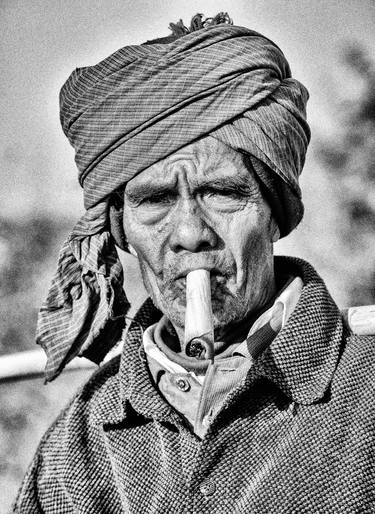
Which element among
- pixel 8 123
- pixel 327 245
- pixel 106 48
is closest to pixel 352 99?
pixel 327 245

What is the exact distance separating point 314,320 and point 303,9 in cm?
256

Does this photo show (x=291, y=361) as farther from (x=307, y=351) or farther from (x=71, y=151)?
(x=71, y=151)

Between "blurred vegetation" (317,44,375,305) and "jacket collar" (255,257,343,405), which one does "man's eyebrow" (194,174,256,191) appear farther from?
"blurred vegetation" (317,44,375,305)

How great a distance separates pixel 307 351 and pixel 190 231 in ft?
1.72

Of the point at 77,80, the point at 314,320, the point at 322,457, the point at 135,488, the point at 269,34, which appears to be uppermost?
the point at 77,80

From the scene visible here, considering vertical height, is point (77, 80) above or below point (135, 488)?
above

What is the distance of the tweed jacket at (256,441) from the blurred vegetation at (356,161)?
1.75 m

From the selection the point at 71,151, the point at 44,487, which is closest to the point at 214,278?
the point at 44,487

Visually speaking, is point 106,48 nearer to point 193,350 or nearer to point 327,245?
point 327,245

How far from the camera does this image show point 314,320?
3.02 m

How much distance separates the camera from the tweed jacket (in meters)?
2.76

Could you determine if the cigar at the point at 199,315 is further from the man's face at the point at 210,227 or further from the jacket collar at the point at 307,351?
the jacket collar at the point at 307,351

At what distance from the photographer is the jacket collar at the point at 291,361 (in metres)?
2.91

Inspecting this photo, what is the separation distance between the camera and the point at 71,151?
5312mm
